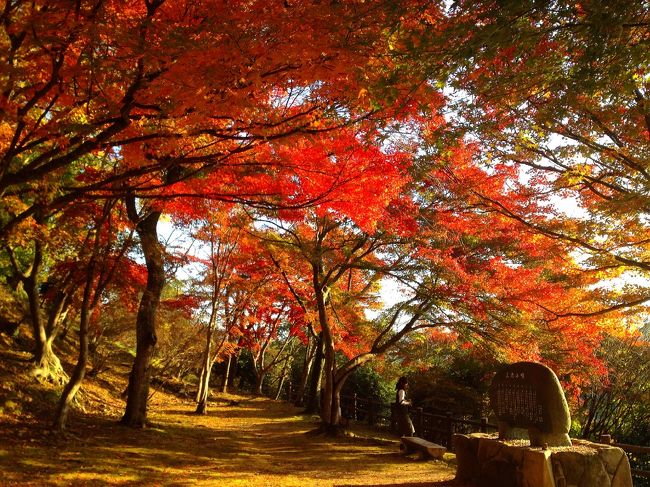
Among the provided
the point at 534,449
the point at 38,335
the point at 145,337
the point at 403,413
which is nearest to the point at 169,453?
the point at 145,337

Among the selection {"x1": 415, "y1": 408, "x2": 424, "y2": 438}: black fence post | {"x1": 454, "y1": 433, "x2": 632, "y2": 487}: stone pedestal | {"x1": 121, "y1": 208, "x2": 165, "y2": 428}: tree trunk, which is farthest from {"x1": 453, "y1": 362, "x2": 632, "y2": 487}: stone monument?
{"x1": 121, "y1": 208, "x2": 165, "y2": 428}: tree trunk

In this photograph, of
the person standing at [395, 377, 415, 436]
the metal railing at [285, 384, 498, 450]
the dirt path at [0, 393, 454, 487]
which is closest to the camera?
the dirt path at [0, 393, 454, 487]

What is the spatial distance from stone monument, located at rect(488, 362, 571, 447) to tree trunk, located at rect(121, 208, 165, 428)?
730cm

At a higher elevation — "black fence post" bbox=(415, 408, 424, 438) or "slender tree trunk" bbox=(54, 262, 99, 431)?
"slender tree trunk" bbox=(54, 262, 99, 431)

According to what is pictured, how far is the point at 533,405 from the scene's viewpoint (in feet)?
21.9

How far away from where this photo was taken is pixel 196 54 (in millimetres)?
4141

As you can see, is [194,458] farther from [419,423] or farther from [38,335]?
[419,423]

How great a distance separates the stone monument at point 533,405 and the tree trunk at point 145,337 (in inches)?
287

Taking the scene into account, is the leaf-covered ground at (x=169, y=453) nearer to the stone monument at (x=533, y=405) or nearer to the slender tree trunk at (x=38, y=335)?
the slender tree trunk at (x=38, y=335)

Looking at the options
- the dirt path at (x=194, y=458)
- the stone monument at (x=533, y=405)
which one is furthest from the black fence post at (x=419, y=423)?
the stone monument at (x=533, y=405)

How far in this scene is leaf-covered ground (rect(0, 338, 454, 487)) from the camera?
6.48 meters

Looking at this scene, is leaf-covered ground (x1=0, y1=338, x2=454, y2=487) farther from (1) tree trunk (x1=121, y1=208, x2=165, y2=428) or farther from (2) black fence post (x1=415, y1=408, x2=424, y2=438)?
(2) black fence post (x1=415, y1=408, x2=424, y2=438)

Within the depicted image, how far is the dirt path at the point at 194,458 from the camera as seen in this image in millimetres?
6359

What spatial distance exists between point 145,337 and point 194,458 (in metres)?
3.14
